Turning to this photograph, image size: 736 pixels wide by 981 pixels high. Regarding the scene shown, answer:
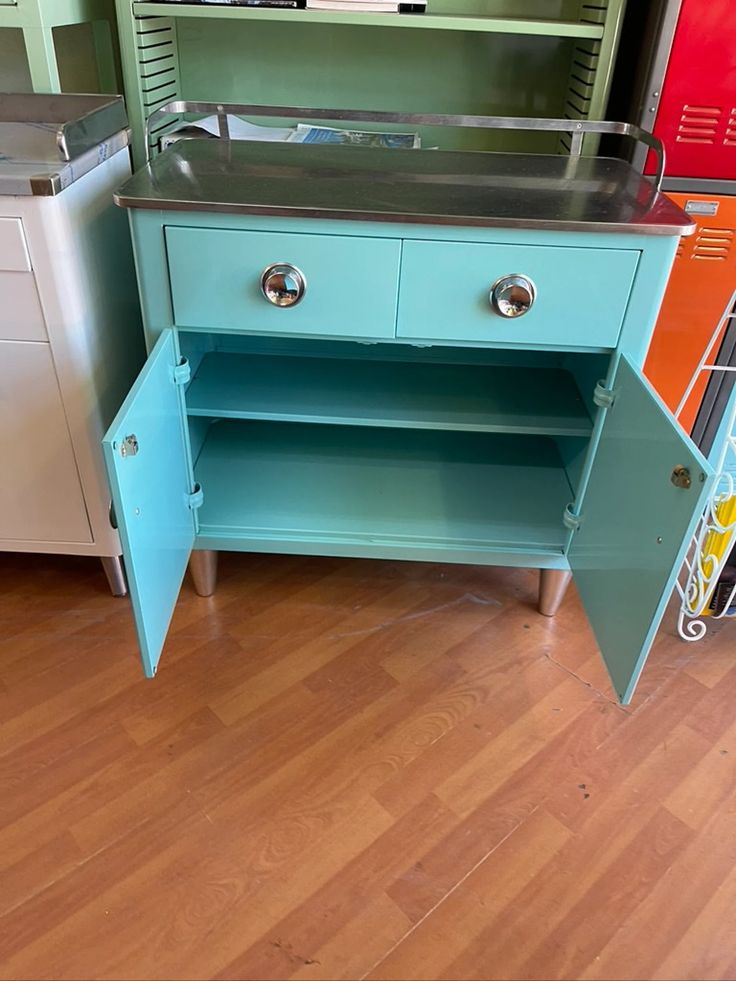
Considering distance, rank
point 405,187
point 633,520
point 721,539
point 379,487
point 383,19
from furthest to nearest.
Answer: point 379,487, point 721,539, point 383,19, point 405,187, point 633,520

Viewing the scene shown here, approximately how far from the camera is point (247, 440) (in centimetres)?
154

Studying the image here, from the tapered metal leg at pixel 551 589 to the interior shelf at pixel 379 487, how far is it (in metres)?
0.08

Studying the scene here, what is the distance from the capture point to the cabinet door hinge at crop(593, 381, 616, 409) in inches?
44.5

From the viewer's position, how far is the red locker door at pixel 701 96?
1.17m

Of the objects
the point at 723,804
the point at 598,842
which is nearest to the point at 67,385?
the point at 598,842

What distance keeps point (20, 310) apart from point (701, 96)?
1.13 metres

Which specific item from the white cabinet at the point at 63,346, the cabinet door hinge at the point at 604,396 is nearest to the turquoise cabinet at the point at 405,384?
the cabinet door hinge at the point at 604,396

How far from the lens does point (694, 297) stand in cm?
137

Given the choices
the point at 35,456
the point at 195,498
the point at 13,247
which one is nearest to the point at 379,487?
the point at 195,498

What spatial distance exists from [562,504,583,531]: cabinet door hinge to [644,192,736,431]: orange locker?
1.26ft

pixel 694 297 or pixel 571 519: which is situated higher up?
pixel 694 297

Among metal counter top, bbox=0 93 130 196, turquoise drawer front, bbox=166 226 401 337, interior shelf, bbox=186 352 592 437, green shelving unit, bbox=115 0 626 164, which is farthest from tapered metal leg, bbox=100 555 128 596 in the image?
green shelving unit, bbox=115 0 626 164

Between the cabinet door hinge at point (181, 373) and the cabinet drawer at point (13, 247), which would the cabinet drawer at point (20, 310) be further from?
the cabinet door hinge at point (181, 373)

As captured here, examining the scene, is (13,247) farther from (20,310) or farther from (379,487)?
(379,487)
